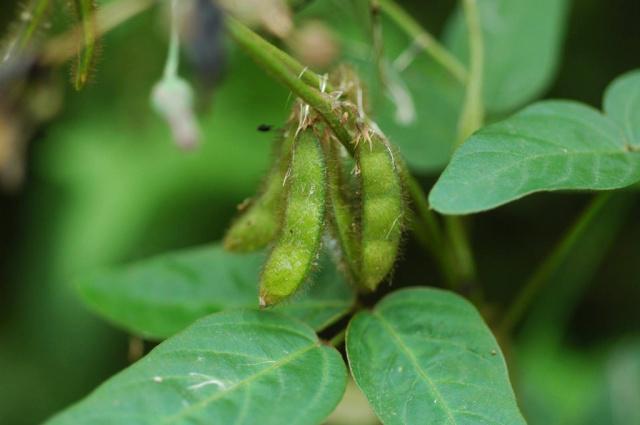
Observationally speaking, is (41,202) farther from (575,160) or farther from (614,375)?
(575,160)

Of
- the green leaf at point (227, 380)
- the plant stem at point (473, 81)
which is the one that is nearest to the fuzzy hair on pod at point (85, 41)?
the green leaf at point (227, 380)

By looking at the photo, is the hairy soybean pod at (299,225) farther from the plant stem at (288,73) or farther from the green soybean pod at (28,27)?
the green soybean pod at (28,27)

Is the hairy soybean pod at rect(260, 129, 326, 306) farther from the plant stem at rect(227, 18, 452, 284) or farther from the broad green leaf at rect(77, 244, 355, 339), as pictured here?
the broad green leaf at rect(77, 244, 355, 339)

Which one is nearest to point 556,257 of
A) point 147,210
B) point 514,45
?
point 514,45

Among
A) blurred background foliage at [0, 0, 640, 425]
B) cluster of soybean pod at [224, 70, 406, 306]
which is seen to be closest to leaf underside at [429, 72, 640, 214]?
cluster of soybean pod at [224, 70, 406, 306]

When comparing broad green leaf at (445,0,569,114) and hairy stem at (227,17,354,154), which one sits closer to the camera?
hairy stem at (227,17,354,154)

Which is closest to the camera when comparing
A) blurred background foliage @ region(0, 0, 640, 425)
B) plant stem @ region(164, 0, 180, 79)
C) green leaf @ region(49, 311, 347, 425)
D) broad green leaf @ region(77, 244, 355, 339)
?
green leaf @ region(49, 311, 347, 425)
